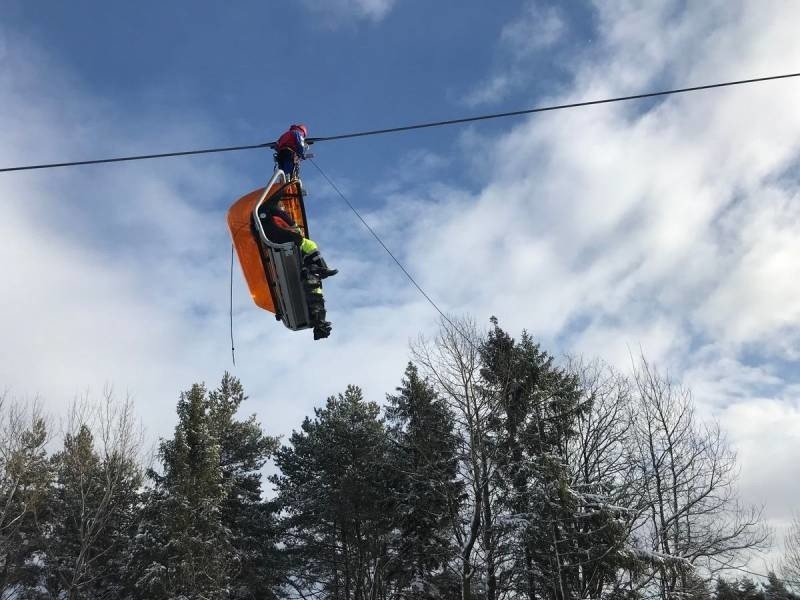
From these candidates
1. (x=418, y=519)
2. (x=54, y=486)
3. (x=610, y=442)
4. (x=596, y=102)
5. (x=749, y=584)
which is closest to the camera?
(x=596, y=102)

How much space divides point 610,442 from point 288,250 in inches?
768

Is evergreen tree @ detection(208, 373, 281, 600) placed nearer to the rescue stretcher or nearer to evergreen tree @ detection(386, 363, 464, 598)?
evergreen tree @ detection(386, 363, 464, 598)

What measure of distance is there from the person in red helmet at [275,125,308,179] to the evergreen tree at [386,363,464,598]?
1609cm

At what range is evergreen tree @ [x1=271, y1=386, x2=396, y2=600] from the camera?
27016 mm

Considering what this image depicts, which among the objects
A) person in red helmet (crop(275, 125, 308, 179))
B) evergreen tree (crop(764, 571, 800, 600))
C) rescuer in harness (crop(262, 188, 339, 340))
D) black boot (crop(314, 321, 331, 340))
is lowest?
evergreen tree (crop(764, 571, 800, 600))

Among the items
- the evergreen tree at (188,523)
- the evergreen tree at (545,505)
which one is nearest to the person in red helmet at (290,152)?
the evergreen tree at (545,505)

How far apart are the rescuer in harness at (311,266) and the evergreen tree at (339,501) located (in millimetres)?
20970

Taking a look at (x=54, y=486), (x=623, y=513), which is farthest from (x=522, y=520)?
(x=54, y=486)

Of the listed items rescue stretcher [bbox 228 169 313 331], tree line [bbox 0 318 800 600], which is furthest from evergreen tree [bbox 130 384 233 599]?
rescue stretcher [bbox 228 169 313 331]

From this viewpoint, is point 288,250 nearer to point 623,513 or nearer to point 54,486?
point 623,513

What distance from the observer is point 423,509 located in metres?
24.5

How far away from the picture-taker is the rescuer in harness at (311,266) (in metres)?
6.45

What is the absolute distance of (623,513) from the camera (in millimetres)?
19969

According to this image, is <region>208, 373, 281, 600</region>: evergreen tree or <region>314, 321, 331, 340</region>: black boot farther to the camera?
<region>208, 373, 281, 600</region>: evergreen tree
